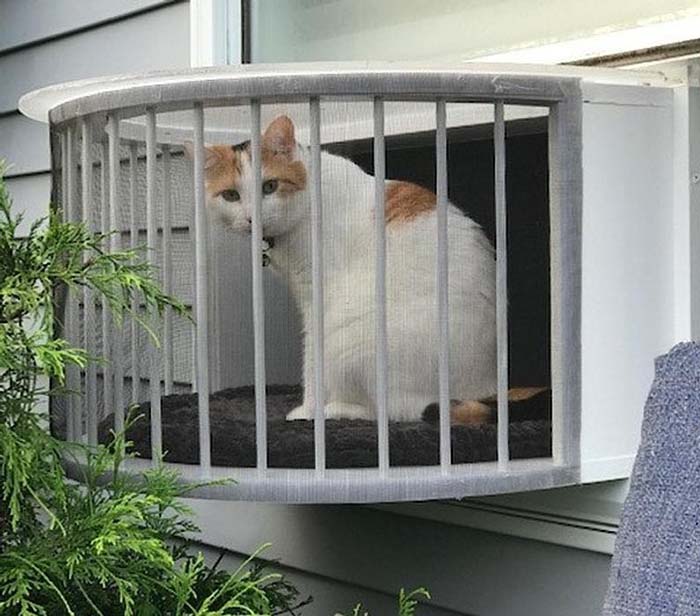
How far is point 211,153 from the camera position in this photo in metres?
1.71

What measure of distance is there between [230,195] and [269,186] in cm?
6

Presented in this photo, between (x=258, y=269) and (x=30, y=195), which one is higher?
(x=30, y=195)

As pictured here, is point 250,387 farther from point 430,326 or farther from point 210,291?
point 430,326

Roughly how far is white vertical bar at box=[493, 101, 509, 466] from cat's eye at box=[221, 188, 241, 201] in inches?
13.1

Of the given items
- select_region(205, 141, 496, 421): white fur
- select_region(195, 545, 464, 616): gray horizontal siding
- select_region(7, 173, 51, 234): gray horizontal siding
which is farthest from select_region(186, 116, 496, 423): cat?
select_region(7, 173, 51, 234): gray horizontal siding

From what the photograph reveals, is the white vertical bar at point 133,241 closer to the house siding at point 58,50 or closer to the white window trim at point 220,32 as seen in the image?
the white window trim at point 220,32

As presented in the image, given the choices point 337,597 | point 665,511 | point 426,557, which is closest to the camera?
point 665,511

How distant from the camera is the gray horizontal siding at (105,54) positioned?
269 cm

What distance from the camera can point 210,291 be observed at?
1.71 meters

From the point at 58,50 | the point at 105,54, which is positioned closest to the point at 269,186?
the point at 105,54

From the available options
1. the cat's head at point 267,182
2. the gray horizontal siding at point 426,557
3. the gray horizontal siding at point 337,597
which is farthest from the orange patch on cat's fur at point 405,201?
the gray horizontal siding at point 337,597

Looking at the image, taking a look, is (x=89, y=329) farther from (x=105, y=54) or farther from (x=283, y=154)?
(x=105, y=54)

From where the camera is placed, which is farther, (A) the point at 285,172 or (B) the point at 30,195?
(B) the point at 30,195

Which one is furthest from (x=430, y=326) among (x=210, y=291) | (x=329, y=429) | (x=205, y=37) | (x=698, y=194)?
(x=205, y=37)
